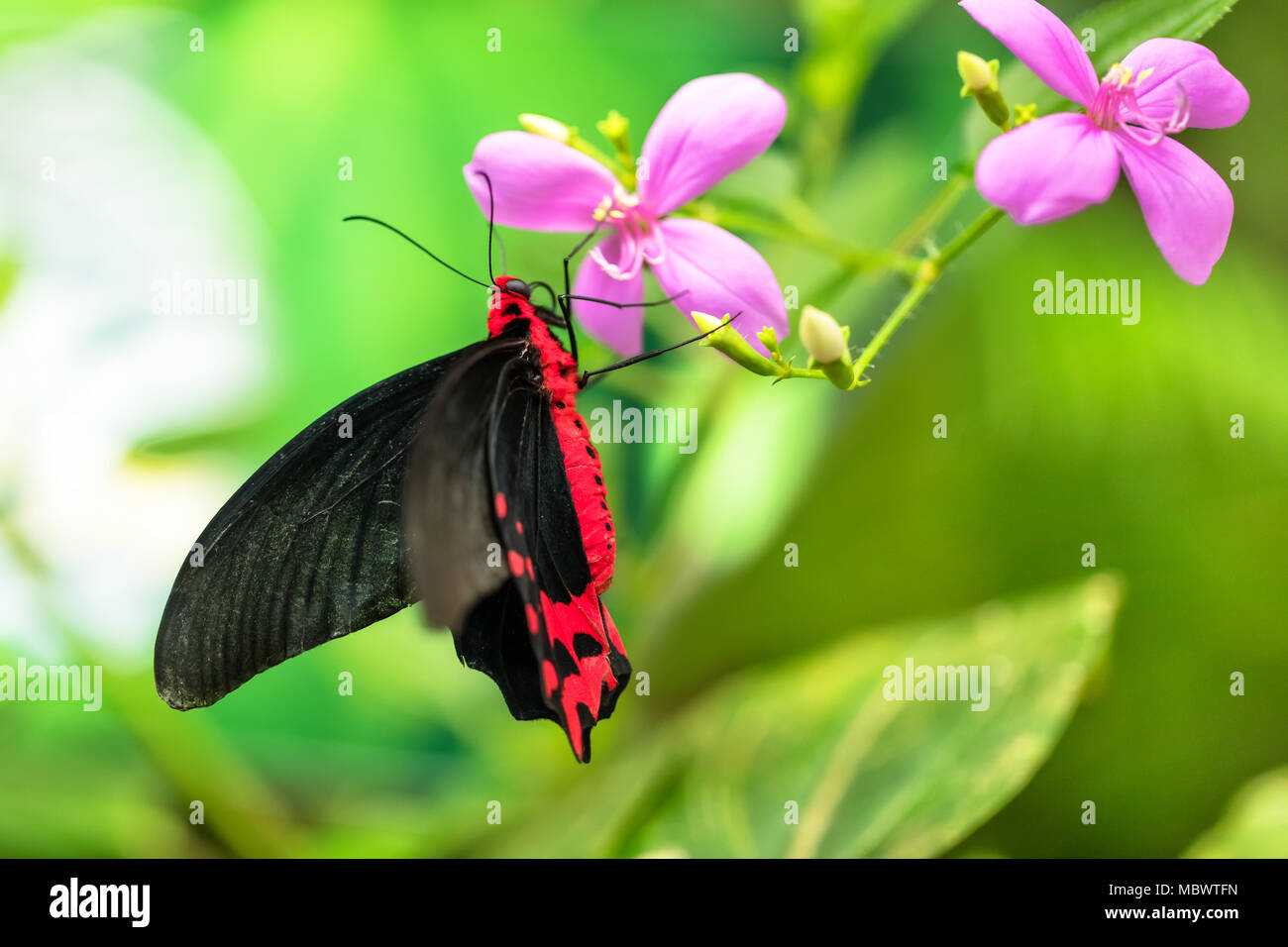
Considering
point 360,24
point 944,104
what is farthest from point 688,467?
point 360,24

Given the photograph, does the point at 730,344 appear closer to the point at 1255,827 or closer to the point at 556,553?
the point at 556,553

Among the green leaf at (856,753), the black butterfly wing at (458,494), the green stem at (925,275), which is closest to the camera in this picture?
the black butterfly wing at (458,494)

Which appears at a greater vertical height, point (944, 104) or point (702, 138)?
point (944, 104)

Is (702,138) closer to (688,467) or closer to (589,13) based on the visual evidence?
(688,467)

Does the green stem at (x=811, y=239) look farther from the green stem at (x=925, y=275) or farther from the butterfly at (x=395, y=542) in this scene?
the butterfly at (x=395, y=542)

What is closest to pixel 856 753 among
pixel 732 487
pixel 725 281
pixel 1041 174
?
pixel 732 487

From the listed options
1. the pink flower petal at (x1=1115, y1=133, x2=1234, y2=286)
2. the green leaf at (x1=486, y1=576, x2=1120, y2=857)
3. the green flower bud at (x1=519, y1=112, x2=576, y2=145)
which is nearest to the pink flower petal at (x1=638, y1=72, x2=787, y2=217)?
the green flower bud at (x1=519, y1=112, x2=576, y2=145)

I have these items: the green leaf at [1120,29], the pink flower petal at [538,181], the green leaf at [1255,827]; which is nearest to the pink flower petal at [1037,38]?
the green leaf at [1120,29]
